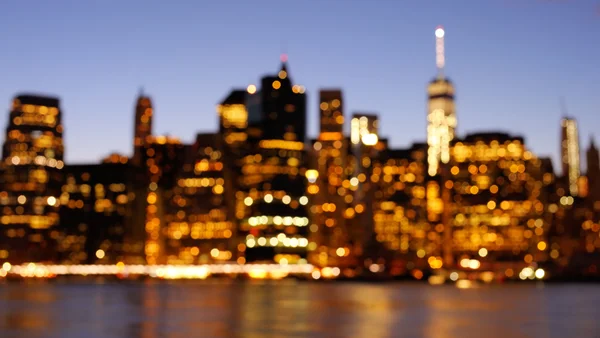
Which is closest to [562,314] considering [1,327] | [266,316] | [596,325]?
[596,325]

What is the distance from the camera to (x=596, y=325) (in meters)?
74.9

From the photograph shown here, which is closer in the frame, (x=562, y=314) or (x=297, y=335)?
(x=297, y=335)

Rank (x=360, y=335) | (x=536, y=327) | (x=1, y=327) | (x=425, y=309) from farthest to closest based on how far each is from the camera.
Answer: (x=425, y=309), (x=536, y=327), (x=1, y=327), (x=360, y=335)

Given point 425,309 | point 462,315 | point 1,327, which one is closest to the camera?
point 1,327

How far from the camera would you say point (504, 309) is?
324 ft

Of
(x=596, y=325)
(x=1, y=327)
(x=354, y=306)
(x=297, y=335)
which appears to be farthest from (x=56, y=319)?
(x=596, y=325)

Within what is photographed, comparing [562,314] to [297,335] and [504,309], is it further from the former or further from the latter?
[297,335]

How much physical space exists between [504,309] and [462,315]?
505 inches

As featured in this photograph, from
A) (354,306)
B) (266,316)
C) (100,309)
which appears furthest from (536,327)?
(100,309)

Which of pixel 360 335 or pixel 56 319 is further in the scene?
pixel 56 319

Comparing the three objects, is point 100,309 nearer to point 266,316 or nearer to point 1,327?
point 266,316

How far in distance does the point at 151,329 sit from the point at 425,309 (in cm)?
3801

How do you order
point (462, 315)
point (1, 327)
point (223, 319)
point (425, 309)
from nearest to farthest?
point (1, 327)
point (223, 319)
point (462, 315)
point (425, 309)

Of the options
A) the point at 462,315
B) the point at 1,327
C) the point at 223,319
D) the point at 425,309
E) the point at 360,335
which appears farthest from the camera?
the point at 425,309
